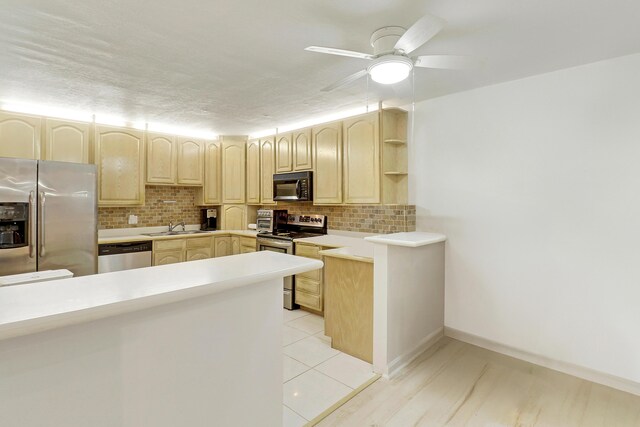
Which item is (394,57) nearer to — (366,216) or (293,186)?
(366,216)

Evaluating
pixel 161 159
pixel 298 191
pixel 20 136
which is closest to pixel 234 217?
pixel 161 159

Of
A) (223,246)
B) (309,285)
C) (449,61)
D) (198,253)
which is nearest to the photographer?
(449,61)

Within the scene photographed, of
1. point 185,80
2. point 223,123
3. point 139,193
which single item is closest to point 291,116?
point 223,123

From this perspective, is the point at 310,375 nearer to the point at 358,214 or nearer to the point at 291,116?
the point at 358,214

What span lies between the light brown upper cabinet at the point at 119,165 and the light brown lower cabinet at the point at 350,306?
2792mm

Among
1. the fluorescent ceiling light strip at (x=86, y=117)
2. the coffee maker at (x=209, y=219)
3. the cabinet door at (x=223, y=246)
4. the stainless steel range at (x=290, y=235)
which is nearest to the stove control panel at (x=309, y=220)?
the stainless steel range at (x=290, y=235)

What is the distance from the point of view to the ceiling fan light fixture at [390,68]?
1.77 m

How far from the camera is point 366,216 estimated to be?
3691 millimetres

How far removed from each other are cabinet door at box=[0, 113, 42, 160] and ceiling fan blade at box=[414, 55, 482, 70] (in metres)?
3.89

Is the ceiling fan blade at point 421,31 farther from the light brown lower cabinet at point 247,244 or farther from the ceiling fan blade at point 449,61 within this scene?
the light brown lower cabinet at point 247,244

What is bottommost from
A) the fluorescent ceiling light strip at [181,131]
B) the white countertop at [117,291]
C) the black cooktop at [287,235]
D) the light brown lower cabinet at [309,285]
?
the light brown lower cabinet at [309,285]

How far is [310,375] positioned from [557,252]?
220 centimetres

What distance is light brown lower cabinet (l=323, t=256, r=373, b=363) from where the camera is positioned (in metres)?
2.54

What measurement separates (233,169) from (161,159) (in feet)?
3.28
